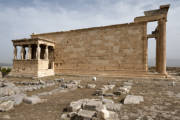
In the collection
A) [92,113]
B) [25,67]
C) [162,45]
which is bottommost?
[92,113]

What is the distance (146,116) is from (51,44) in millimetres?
13622

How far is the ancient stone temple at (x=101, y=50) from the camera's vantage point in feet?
35.7

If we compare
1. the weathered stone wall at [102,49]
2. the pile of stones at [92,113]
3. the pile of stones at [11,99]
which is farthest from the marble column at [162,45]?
the pile of stones at [11,99]

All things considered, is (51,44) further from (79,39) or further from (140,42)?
(140,42)

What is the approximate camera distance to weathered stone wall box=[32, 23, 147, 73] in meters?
11.2

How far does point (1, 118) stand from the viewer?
315cm

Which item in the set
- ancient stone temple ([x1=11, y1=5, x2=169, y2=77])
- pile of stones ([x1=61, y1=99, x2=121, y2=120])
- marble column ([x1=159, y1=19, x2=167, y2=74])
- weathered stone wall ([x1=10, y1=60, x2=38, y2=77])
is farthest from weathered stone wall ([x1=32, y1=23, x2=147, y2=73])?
pile of stones ([x1=61, y1=99, x2=121, y2=120])

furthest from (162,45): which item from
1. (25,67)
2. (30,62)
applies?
(25,67)

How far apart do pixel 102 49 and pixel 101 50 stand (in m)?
0.16

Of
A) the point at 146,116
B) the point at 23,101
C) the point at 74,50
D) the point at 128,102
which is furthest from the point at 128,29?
the point at 23,101

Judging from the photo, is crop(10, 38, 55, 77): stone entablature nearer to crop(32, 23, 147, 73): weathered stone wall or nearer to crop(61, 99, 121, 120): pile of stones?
crop(32, 23, 147, 73): weathered stone wall

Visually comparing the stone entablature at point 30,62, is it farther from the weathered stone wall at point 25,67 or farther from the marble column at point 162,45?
the marble column at point 162,45

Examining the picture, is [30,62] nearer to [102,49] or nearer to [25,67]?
[25,67]

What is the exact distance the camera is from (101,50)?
1257 centimetres
